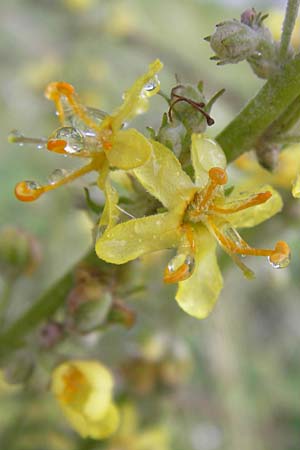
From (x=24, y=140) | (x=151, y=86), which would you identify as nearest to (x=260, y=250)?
(x=151, y=86)

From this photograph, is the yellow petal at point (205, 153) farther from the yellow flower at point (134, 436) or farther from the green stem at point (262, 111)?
the yellow flower at point (134, 436)

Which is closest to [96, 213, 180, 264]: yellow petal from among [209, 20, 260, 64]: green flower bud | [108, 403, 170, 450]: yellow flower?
[209, 20, 260, 64]: green flower bud

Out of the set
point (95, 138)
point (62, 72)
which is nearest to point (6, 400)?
point (95, 138)

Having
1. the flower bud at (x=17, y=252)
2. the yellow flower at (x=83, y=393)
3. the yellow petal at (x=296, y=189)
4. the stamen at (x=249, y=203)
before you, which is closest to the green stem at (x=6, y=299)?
the flower bud at (x=17, y=252)

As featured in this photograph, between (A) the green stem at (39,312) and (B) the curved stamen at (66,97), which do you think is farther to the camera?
(A) the green stem at (39,312)

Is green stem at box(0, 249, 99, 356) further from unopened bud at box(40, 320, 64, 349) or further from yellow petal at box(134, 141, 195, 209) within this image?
yellow petal at box(134, 141, 195, 209)

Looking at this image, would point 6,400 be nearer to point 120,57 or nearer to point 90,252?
point 90,252

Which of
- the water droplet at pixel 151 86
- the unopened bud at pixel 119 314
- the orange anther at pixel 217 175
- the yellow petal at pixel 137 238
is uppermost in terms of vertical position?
the water droplet at pixel 151 86
